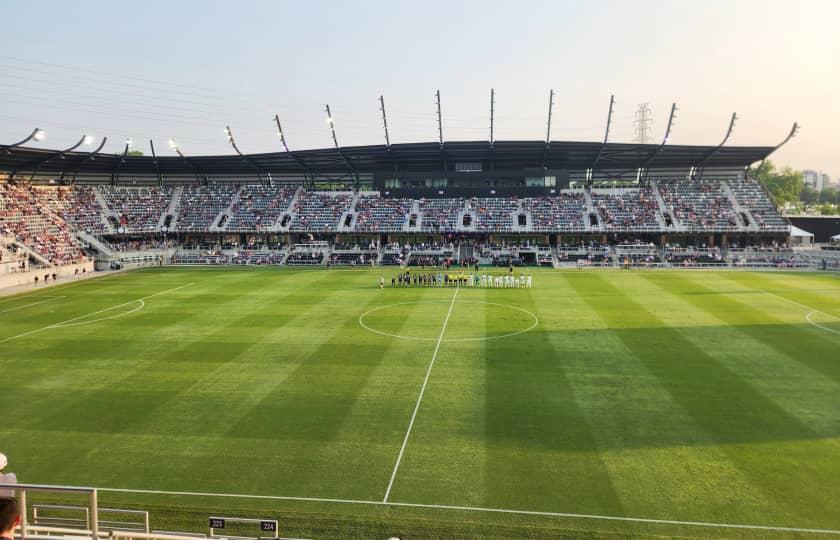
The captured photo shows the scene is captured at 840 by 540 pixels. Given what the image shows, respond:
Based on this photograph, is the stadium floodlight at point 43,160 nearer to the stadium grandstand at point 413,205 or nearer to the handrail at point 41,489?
the stadium grandstand at point 413,205

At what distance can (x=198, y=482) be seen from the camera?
13547 millimetres

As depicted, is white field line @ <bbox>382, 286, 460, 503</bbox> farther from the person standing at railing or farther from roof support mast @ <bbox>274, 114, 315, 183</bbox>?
roof support mast @ <bbox>274, 114, 315, 183</bbox>

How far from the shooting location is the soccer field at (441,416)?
1238cm

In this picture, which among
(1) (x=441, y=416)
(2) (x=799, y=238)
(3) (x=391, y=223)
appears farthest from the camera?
(3) (x=391, y=223)

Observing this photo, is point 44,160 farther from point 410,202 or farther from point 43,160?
point 410,202

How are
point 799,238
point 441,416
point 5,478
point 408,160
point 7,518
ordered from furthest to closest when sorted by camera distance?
1. point 408,160
2. point 799,238
3. point 441,416
4. point 5,478
5. point 7,518

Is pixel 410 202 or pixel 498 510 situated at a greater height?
pixel 410 202

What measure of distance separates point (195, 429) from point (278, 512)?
5476 mm

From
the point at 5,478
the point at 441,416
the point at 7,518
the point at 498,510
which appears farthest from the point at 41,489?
the point at 441,416

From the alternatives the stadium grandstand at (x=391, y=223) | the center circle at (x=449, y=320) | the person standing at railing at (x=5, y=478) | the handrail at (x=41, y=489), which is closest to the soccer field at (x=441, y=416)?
the center circle at (x=449, y=320)

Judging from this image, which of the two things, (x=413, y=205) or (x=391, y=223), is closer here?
(x=391, y=223)

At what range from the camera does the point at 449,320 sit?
30.3 m

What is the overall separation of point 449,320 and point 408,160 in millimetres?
43520

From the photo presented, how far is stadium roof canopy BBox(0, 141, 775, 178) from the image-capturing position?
63.6 meters
